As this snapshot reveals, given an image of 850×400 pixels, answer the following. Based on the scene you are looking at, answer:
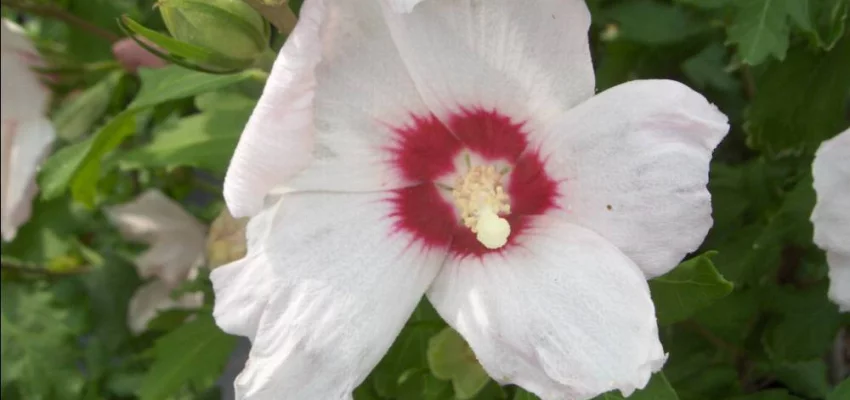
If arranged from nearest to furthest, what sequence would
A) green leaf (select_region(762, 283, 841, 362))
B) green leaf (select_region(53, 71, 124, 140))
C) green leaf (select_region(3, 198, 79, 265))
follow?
1. green leaf (select_region(762, 283, 841, 362))
2. green leaf (select_region(53, 71, 124, 140))
3. green leaf (select_region(3, 198, 79, 265))

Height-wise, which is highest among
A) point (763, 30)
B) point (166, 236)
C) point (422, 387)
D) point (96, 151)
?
point (763, 30)

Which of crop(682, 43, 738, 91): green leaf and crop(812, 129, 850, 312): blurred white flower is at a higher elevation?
crop(812, 129, 850, 312): blurred white flower

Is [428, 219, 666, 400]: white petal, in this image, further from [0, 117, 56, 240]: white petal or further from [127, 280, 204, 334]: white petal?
[127, 280, 204, 334]: white petal

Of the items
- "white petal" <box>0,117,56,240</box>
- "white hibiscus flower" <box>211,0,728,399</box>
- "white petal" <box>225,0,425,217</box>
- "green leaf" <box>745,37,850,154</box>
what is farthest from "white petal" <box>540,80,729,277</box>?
"white petal" <box>0,117,56,240</box>

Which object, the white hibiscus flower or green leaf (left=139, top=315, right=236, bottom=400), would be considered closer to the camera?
the white hibiscus flower

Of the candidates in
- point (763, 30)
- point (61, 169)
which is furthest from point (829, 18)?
point (61, 169)

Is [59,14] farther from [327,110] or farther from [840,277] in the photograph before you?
[840,277]

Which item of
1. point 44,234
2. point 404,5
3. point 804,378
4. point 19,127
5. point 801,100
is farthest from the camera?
point 44,234
